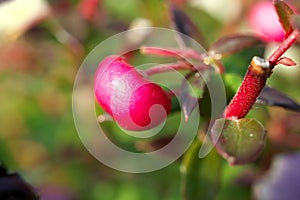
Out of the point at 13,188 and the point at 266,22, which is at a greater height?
the point at 266,22

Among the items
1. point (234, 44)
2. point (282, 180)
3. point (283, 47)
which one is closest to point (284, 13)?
point (283, 47)

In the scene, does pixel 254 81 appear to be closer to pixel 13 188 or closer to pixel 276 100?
pixel 276 100

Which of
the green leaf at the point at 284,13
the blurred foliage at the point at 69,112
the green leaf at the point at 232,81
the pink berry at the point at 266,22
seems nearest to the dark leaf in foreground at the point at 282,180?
the blurred foliage at the point at 69,112

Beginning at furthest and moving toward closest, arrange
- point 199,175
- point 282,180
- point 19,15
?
point 19,15
point 282,180
point 199,175

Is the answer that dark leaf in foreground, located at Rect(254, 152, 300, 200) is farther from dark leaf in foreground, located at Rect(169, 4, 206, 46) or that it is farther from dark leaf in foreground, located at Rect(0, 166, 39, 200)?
dark leaf in foreground, located at Rect(0, 166, 39, 200)

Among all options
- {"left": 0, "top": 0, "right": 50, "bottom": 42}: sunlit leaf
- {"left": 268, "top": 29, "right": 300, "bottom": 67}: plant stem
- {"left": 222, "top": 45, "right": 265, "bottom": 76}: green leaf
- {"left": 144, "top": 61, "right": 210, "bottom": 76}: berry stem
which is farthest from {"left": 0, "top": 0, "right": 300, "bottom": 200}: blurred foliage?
{"left": 268, "top": 29, "right": 300, "bottom": 67}: plant stem
